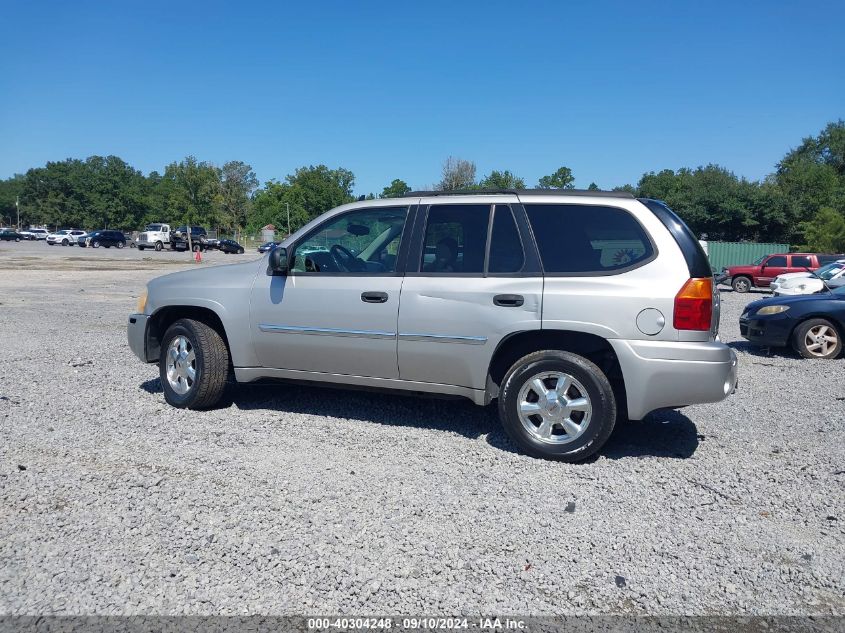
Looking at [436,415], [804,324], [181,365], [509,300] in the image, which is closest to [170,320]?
[181,365]

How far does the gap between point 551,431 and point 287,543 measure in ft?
7.02

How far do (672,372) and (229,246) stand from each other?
200 ft

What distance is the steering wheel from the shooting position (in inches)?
224

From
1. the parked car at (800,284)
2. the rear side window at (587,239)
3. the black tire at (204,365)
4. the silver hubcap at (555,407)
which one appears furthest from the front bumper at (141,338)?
the parked car at (800,284)

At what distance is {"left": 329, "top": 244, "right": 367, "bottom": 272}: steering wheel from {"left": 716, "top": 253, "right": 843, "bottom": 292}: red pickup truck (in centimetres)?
2410

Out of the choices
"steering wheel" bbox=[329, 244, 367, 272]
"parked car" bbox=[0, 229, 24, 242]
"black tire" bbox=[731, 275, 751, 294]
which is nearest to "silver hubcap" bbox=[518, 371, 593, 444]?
"steering wheel" bbox=[329, 244, 367, 272]

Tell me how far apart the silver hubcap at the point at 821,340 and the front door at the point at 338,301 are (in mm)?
7167

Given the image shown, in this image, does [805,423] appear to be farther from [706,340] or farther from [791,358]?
[791,358]

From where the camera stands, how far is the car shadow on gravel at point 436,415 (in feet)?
17.7

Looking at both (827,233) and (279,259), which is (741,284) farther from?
(279,259)

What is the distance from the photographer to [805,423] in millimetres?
6152

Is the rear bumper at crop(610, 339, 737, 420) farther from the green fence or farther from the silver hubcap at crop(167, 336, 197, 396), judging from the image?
the green fence

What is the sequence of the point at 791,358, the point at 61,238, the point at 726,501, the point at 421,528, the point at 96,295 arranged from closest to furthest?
the point at 421,528
the point at 726,501
the point at 791,358
the point at 96,295
the point at 61,238

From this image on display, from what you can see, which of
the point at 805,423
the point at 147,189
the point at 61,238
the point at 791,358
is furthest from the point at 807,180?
the point at 147,189
